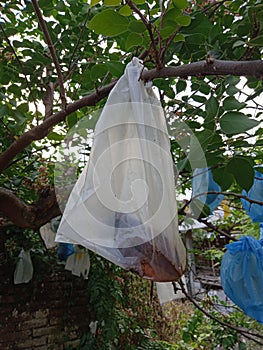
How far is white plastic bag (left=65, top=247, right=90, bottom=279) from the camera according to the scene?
2143 millimetres

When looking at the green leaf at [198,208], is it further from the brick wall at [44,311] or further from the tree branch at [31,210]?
the brick wall at [44,311]

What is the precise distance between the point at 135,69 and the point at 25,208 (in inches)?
33.5

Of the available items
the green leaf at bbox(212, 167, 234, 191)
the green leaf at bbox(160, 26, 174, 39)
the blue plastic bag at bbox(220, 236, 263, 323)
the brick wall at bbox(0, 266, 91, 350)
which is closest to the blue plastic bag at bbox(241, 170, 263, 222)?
Answer: the blue plastic bag at bbox(220, 236, 263, 323)

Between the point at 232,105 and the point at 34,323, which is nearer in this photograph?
the point at 232,105

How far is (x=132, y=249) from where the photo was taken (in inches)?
24.5

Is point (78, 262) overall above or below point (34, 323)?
above

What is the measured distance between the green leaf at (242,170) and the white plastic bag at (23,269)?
171 cm

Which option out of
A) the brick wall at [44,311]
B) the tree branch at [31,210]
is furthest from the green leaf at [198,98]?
the brick wall at [44,311]

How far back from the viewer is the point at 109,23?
0.60 meters

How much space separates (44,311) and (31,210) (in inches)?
51.0

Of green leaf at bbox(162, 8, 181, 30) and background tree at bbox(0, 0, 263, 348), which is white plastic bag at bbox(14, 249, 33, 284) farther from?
green leaf at bbox(162, 8, 181, 30)

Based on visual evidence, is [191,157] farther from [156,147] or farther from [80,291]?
[80,291]

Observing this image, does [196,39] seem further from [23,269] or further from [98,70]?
[23,269]

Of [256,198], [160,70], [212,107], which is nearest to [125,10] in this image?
[160,70]
